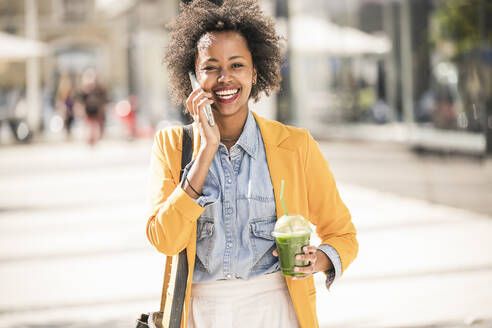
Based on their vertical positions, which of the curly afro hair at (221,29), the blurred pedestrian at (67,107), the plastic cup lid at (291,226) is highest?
the curly afro hair at (221,29)

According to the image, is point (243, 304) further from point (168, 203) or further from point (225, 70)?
point (225, 70)

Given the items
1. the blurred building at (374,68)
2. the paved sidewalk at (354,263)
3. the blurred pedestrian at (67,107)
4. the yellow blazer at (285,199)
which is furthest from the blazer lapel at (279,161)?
the blurred pedestrian at (67,107)

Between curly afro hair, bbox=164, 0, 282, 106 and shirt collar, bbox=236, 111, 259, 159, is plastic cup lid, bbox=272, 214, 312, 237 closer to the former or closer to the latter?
shirt collar, bbox=236, 111, 259, 159

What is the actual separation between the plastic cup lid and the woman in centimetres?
7

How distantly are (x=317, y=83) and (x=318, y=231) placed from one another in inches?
612

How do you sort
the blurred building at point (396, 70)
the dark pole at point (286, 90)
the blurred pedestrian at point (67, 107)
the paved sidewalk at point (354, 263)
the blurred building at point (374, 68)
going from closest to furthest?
1. the paved sidewalk at point (354, 263)
2. the blurred building at point (396, 70)
3. the blurred building at point (374, 68)
4. the dark pole at point (286, 90)
5. the blurred pedestrian at point (67, 107)

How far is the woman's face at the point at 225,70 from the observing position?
2357 mm

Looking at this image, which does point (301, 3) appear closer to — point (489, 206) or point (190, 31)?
point (489, 206)

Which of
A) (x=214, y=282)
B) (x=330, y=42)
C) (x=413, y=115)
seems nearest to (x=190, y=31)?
(x=214, y=282)

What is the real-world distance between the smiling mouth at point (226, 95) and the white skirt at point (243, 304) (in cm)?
57

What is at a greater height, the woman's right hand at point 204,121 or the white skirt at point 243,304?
the woman's right hand at point 204,121

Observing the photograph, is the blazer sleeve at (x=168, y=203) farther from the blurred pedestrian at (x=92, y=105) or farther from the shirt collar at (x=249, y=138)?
the blurred pedestrian at (x=92, y=105)

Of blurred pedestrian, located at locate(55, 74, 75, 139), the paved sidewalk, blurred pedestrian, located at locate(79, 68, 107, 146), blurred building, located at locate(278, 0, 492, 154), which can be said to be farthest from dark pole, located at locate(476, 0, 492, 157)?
blurred pedestrian, located at locate(55, 74, 75, 139)

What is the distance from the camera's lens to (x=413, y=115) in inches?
512
